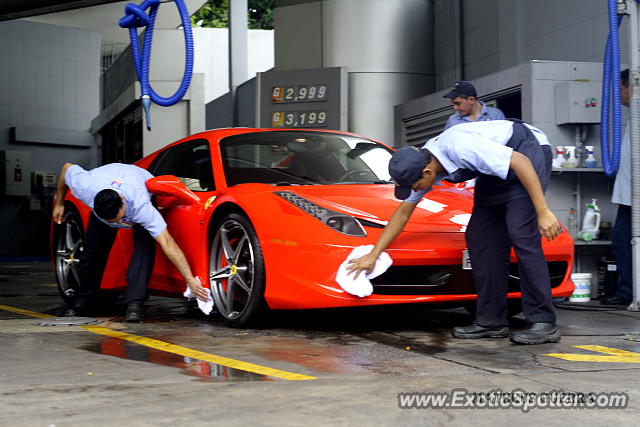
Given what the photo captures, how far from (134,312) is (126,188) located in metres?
0.78

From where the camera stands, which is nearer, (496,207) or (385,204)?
(496,207)

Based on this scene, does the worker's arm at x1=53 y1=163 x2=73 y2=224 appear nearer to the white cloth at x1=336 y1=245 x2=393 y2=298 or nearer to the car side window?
the car side window

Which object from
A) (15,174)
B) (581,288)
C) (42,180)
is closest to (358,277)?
(581,288)

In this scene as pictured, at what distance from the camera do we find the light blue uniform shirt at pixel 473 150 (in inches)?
183

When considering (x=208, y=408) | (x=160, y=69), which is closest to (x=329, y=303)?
(x=208, y=408)

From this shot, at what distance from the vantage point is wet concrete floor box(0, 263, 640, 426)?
3.02m

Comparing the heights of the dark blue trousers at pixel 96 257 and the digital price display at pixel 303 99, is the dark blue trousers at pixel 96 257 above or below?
below

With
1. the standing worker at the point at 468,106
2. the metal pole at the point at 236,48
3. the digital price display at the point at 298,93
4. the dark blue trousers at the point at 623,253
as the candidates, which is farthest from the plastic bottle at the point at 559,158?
the metal pole at the point at 236,48

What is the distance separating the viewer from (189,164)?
6.41 meters

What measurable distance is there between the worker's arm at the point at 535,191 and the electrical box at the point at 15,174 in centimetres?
1736

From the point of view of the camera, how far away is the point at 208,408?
3084 millimetres

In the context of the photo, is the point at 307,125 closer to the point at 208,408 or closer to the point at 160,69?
the point at 160,69

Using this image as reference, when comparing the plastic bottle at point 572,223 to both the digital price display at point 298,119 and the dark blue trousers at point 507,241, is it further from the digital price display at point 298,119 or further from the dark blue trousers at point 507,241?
the digital price display at point 298,119

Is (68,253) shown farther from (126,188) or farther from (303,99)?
(303,99)
